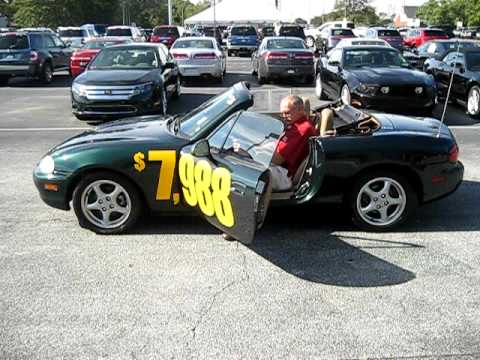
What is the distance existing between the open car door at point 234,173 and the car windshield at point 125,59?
26.0ft

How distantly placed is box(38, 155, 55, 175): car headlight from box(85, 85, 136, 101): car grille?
19.4 feet

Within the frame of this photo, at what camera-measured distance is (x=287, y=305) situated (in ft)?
13.4

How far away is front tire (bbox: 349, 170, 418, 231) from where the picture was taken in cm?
538

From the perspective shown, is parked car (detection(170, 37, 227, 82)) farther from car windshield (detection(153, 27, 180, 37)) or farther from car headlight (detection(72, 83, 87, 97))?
car windshield (detection(153, 27, 180, 37))

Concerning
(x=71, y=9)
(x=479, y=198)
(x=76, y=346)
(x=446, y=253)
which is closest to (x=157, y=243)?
(x=76, y=346)

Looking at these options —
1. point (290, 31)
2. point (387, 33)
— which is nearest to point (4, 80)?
point (290, 31)

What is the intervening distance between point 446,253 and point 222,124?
7.27ft

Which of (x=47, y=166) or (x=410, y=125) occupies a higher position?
(x=410, y=125)

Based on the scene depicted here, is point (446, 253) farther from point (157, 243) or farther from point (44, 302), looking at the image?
point (44, 302)

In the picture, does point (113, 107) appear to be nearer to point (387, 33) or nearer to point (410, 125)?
point (410, 125)

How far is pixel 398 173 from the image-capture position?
543cm

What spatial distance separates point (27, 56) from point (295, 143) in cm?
1636

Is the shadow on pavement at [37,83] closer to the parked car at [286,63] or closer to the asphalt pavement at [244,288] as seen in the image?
the parked car at [286,63]

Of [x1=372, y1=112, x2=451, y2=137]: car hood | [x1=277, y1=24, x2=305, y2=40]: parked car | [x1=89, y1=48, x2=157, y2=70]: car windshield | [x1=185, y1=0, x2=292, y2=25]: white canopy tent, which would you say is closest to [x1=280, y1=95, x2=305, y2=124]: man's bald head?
[x1=372, y1=112, x2=451, y2=137]: car hood
